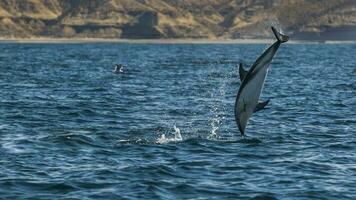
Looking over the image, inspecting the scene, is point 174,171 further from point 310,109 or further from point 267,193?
point 310,109

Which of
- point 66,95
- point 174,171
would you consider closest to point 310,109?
point 66,95

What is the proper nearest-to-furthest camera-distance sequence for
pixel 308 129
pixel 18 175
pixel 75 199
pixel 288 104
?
Result: pixel 75 199
pixel 18 175
pixel 308 129
pixel 288 104

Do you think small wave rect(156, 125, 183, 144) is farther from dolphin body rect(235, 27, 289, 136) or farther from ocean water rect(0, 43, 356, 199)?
dolphin body rect(235, 27, 289, 136)

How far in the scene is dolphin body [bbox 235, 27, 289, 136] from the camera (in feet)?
66.5

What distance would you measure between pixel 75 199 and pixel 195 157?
264 inches

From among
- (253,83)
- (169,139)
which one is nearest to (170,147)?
(169,139)

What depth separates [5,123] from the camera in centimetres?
3309

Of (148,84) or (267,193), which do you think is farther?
(148,84)

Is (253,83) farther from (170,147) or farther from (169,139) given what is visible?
(169,139)

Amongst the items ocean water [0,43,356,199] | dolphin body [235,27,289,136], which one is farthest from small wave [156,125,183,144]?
dolphin body [235,27,289,136]

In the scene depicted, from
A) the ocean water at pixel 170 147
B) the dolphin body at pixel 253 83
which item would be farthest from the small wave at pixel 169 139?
the dolphin body at pixel 253 83

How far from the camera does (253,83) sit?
20828mm

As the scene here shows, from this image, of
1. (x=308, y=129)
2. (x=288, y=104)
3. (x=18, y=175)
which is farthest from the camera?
(x=288, y=104)

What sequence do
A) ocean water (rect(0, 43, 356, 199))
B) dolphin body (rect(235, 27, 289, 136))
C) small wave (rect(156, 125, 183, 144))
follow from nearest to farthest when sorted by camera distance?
dolphin body (rect(235, 27, 289, 136))
ocean water (rect(0, 43, 356, 199))
small wave (rect(156, 125, 183, 144))
